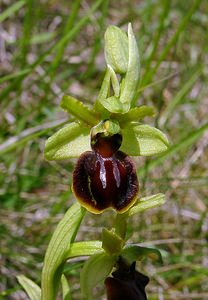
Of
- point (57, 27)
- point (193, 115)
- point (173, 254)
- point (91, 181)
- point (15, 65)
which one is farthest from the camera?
point (57, 27)

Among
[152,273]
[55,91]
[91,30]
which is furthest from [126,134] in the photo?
[91,30]

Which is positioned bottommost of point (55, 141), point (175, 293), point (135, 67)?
point (175, 293)

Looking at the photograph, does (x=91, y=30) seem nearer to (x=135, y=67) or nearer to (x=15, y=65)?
(x=15, y=65)

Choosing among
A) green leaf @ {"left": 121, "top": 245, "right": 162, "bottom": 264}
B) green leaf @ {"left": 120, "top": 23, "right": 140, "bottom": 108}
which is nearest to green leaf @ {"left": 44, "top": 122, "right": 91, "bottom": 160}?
green leaf @ {"left": 120, "top": 23, "right": 140, "bottom": 108}

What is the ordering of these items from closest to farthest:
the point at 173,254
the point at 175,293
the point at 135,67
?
the point at 135,67 < the point at 175,293 < the point at 173,254

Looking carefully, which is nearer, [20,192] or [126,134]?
[126,134]

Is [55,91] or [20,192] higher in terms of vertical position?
[55,91]

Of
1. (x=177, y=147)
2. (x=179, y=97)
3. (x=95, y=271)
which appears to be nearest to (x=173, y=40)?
(x=177, y=147)

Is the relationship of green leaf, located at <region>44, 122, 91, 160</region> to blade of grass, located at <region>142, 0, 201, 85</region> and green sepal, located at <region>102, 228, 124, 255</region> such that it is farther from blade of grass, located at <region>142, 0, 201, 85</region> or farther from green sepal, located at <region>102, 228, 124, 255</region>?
blade of grass, located at <region>142, 0, 201, 85</region>
